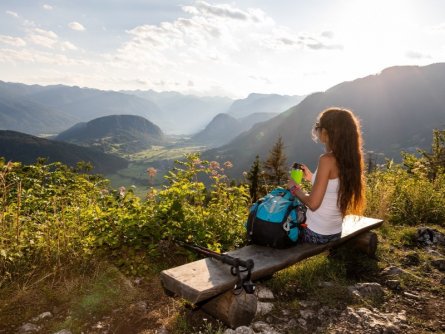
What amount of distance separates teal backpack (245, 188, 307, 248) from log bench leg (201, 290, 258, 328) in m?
1.01

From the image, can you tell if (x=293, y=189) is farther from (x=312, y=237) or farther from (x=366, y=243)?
(x=366, y=243)

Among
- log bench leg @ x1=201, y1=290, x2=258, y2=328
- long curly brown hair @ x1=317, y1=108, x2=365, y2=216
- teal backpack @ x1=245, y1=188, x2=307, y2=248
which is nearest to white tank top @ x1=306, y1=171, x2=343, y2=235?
long curly brown hair @ x1=317, y1=108, x2=365, y2=216

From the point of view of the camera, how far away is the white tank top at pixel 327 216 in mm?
5359

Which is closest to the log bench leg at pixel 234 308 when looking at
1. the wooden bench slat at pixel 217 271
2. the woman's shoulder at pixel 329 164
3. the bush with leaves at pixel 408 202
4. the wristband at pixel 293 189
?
the wooden bench slat at pixel 217 271

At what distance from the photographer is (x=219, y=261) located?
4.33 metres

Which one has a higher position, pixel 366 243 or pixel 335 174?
pixel 335 174

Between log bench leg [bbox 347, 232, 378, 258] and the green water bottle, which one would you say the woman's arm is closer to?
the green water bottle

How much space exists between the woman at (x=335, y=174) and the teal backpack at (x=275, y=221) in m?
0.24

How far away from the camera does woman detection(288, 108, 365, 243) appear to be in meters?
5.13

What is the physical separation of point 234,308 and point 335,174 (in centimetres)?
253

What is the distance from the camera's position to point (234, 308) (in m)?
3.96

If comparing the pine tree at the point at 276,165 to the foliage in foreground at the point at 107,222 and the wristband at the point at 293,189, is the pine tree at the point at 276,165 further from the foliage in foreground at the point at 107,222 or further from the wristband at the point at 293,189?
the wristband at the point at 293,189

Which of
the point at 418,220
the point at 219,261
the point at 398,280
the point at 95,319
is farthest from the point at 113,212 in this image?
the point at 418,220

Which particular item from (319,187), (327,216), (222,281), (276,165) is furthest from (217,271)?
(276,165)
